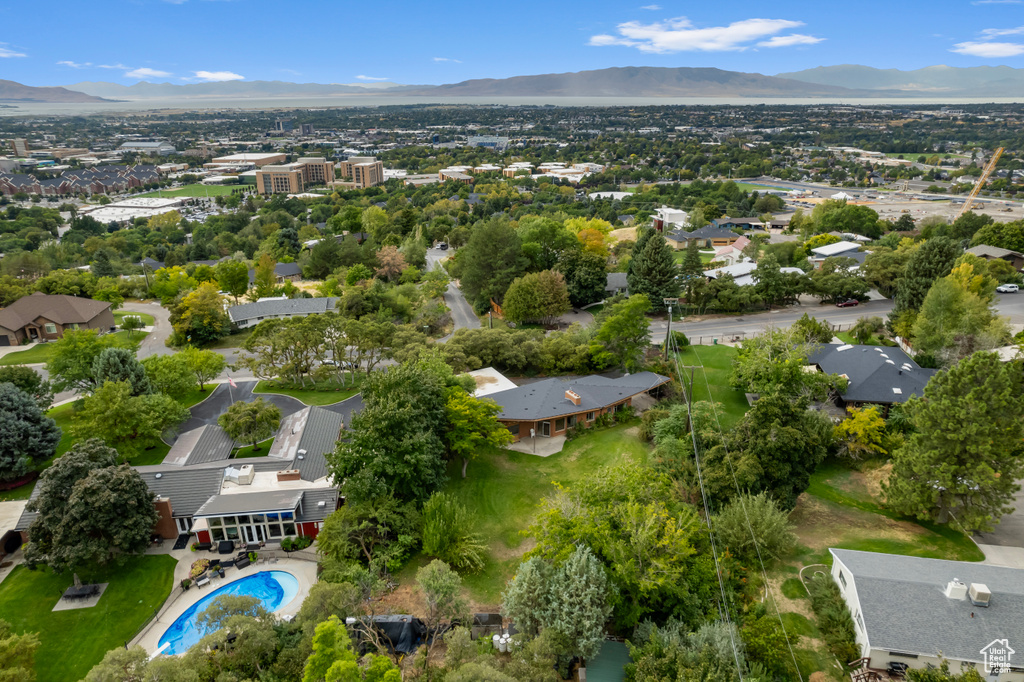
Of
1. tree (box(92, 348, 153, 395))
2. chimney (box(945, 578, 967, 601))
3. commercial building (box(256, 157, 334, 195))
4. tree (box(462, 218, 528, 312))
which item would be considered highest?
commercial building (box(256, 157, 334, 195))

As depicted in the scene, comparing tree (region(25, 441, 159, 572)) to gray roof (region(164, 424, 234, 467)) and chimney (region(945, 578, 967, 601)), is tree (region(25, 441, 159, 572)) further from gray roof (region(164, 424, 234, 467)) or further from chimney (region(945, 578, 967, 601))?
chimney (region(945, 578, 967, 601))

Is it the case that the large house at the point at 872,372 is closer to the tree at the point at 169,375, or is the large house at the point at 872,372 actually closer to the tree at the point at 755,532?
the tree at the point at 755,532

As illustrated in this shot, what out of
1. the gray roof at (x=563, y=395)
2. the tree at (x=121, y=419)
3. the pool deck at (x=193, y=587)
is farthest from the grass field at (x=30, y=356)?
the gray roof at (x=563, y=395)

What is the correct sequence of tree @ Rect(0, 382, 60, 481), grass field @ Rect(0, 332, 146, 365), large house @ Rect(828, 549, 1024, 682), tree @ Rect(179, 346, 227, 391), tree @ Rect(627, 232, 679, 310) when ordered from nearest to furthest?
large house @ Rect(828, 549, 1024, 682) < tree @ Rect(0, 382, 60, 481) < tree @ Rect(179, 346, 227, 391) < grass field @ Rect(0, 332, 146, 365) < tree @ Rect(627, 232, 679, 310)

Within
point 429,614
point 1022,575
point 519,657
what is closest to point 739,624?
point 519,657

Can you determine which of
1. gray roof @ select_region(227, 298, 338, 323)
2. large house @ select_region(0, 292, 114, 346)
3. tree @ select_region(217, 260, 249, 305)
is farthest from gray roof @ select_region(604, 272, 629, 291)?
large house @ select_region(0, 292, 114, 346)

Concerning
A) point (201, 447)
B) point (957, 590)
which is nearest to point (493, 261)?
point (201, 447)

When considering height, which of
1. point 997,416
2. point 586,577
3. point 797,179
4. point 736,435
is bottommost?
point 586,577

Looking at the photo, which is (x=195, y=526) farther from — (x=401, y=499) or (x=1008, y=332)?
(x=1008, y=332)
